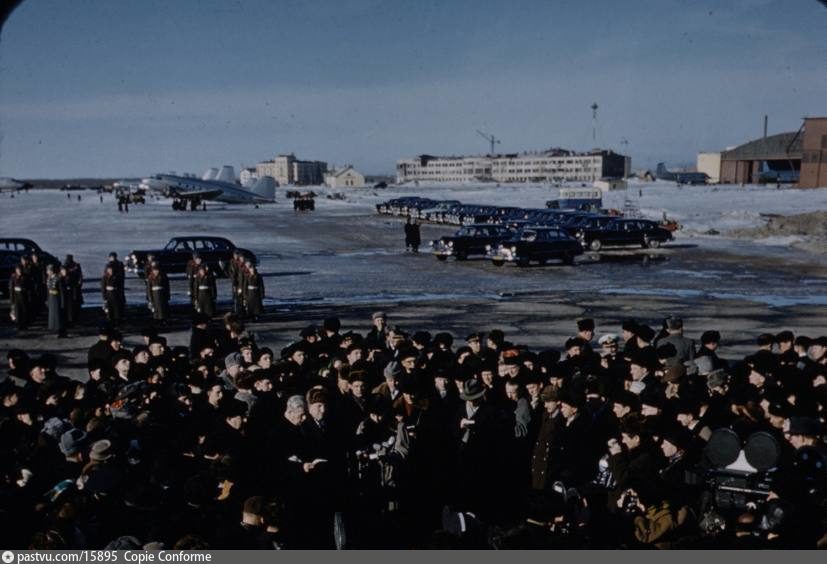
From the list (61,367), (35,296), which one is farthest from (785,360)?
(35,296)

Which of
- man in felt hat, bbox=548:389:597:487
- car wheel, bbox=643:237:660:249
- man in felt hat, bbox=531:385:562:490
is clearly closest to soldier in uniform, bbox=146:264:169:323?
man in felt hat, bbox=531:385:562:490

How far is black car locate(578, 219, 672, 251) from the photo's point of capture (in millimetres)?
33125

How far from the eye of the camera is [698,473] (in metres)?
5.12

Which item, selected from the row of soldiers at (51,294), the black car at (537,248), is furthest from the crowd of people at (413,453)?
the black car at (537,248)

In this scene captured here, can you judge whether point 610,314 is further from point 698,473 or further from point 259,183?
point 259,183

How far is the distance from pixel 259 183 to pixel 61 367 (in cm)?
8110

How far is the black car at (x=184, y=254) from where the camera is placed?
24.1 m

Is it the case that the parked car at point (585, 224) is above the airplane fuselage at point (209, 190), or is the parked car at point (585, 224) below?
below

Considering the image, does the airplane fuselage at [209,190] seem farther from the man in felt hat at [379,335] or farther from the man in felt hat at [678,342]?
the man in felt hat at [678,342]

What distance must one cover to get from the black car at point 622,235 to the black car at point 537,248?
4832mm

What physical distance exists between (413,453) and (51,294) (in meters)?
12.2

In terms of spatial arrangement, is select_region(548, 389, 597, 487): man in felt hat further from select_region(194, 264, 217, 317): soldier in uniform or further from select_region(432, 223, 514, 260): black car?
select_region(432, 223, 514, 260): black car

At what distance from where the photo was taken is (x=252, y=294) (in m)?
16.7

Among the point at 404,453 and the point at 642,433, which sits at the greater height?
the point at 642,433
